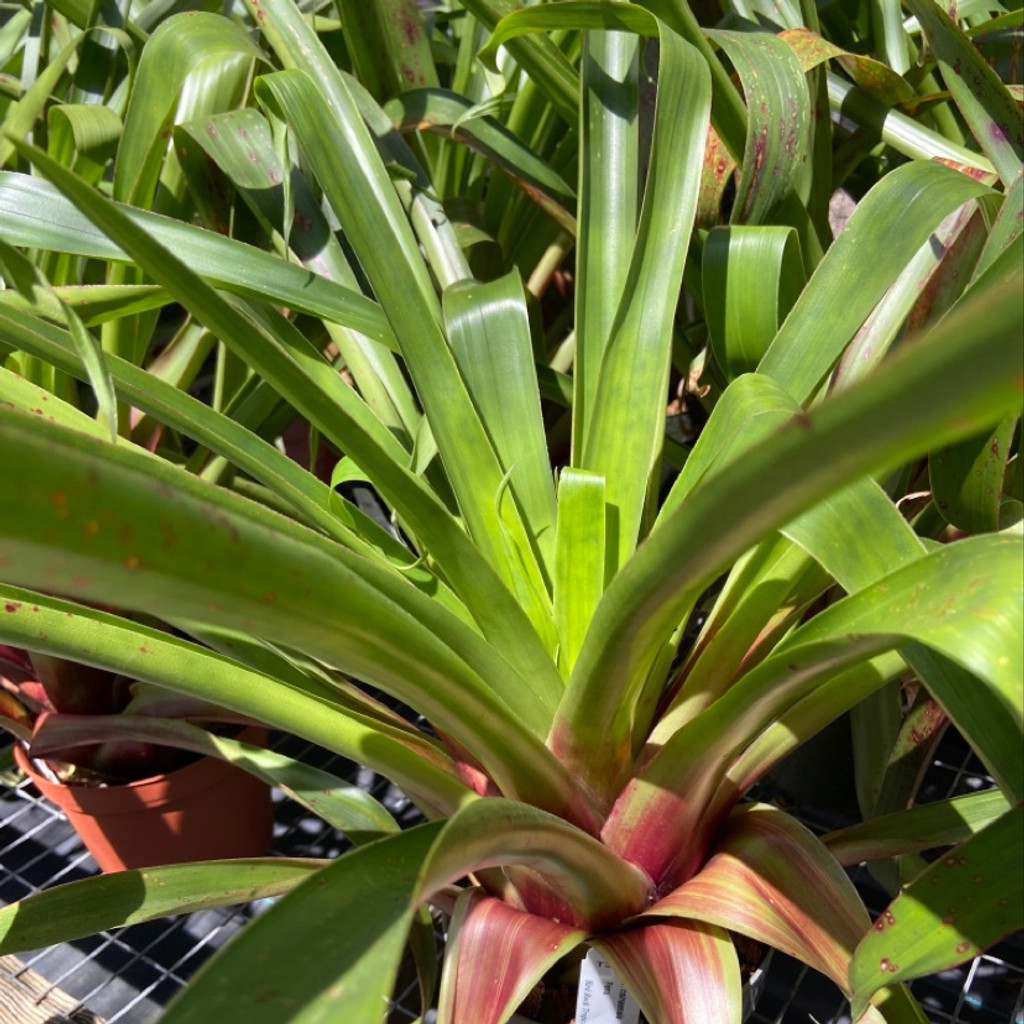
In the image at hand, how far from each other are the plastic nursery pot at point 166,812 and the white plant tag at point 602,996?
324 millimetres

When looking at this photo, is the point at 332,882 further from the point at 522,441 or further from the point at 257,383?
the point at 257,383

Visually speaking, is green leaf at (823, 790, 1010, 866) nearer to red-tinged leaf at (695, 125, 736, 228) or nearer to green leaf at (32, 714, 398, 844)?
green leaf at (32, 714, 398, 844)

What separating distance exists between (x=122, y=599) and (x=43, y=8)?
0.80 meters

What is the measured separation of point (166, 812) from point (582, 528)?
368 mm

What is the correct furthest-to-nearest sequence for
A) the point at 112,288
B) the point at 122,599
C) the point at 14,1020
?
the point at 14,1020
the point at 112,288
the point at 122,599

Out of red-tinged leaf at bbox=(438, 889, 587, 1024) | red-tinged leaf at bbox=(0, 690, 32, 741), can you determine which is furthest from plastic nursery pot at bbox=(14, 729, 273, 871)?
red-tinged leaf at bbox=(438, 889, 587, 1024)

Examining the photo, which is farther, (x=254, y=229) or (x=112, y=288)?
(x=254, y=229)

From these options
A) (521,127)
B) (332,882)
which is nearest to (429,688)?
(332,882)

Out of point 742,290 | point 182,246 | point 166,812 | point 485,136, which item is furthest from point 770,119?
point 166,812

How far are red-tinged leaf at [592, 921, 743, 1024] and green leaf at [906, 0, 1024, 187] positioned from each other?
0.43 meters

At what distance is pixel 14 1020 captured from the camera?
2.12ft

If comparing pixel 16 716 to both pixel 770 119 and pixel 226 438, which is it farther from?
pixel 770 119

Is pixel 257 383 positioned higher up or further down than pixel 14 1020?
higher up

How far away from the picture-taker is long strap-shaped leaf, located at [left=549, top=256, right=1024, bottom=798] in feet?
0.68
